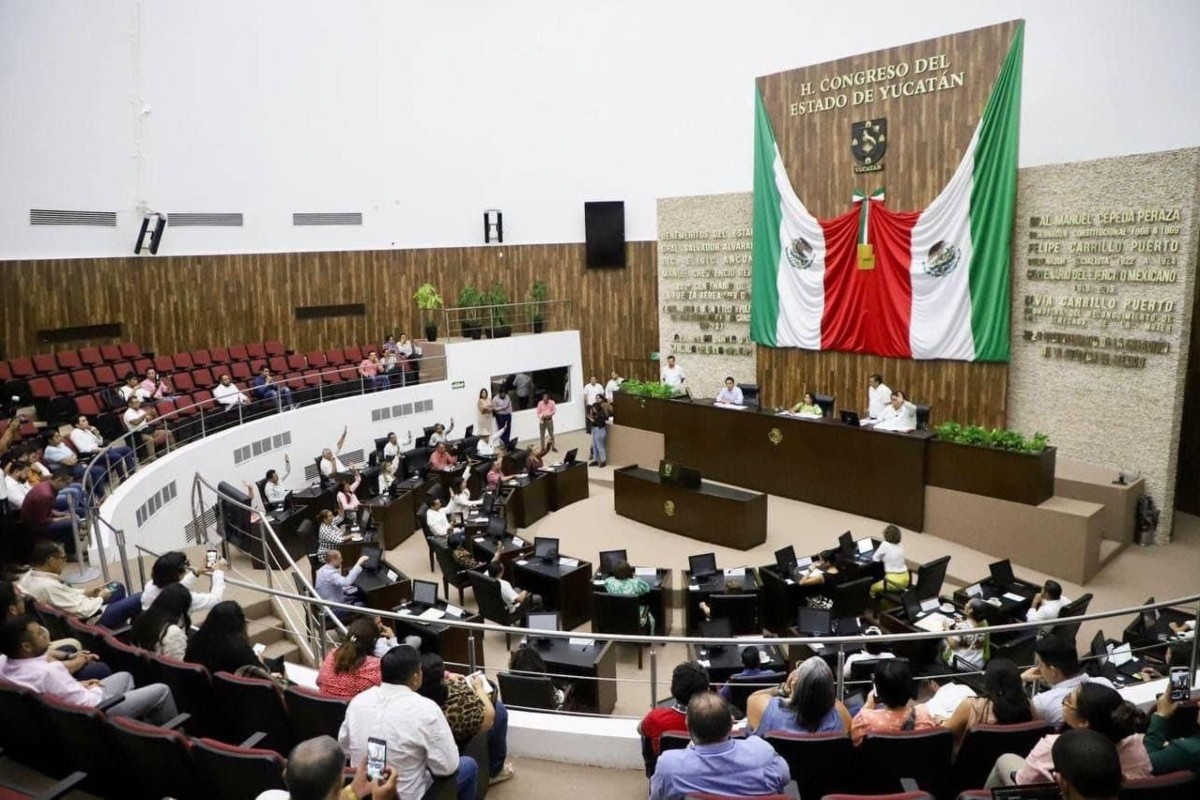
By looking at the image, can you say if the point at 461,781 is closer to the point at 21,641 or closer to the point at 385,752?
the point at 385,752

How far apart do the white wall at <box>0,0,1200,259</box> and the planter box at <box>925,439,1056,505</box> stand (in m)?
5.83

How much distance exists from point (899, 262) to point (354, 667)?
11.6m

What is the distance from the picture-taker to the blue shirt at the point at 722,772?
3.40 meters

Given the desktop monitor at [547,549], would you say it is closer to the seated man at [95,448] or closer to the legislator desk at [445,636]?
the legislator desk at [445,636]

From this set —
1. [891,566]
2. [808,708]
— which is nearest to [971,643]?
[891,566]

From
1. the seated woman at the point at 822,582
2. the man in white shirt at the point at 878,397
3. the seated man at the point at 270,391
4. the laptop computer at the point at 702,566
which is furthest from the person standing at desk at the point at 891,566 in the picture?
the seated man at the point at 270,391

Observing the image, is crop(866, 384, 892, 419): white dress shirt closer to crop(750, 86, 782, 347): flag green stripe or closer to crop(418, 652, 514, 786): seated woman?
crop(750, 86, 782, 347): flag green stripe

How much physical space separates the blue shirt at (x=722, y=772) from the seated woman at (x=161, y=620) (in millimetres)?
3116

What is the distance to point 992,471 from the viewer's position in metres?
10.9

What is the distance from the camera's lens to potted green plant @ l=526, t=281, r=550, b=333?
19766 millimetres

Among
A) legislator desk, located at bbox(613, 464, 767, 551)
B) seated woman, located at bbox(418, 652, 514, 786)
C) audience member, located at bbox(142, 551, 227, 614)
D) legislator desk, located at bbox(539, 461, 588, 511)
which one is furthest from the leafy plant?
audience member, located at bbox(142, 551, 227, 614)

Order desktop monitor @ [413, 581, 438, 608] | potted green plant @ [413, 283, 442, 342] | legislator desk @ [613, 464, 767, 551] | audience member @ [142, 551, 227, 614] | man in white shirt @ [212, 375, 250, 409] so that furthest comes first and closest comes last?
1. potted green plant @ [413, 283, 442, 342]
2. man in white shirt @ [212, 375, 250, 409]
3. legislator desk @ [613, 464, 767, 551]
4. desktop monitor @ [413, 581, 438, 608]
5. audience member @ [142, 551, 227, 614]

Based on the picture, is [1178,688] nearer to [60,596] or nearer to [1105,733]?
[1105,733]

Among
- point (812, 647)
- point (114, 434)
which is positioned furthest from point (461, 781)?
point (114, 434)
